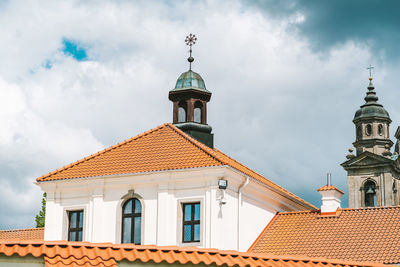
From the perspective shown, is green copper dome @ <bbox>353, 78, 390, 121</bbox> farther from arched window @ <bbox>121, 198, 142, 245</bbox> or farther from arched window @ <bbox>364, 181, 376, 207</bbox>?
arched window @ <bbox>121, 198, 142, 245</bbox>

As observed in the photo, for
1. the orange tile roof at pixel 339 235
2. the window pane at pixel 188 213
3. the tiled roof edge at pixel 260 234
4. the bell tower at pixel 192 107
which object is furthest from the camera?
the bell tower at pixel 192 107

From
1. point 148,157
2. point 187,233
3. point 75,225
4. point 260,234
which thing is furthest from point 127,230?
point 260,234

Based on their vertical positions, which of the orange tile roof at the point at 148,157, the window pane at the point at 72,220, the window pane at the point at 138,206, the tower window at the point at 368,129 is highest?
the tower window at the point at 368,129

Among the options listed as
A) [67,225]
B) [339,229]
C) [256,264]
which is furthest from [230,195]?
[256,264]

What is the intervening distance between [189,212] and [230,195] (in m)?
1.60

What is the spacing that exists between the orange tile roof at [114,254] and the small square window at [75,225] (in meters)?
16.8

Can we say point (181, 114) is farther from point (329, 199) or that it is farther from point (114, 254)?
point (114, 254)

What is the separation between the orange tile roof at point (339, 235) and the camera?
25.0 meters

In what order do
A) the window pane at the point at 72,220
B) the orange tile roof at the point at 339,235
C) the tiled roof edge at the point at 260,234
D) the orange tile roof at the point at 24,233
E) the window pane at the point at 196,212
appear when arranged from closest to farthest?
the orange tile roof at the point at 339,235 → the window pane at the point at 196,212 → the tiled roof edge at the point at 260,234 → the window pane at the point at 72,220 → the orange tile roof at the point at 24,233

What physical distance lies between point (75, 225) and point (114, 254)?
1710 centimetres

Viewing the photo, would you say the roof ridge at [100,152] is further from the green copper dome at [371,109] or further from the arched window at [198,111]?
the green copper dome at [371,109]

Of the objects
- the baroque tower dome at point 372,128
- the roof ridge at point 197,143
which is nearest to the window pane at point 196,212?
the roof ridge at point 197,143

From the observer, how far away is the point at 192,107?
103ft

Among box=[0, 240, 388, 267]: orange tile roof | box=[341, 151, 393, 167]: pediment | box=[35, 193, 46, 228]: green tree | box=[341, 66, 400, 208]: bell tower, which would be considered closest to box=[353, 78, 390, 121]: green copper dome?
box=[341, 66, 400, 208]: bell tower
